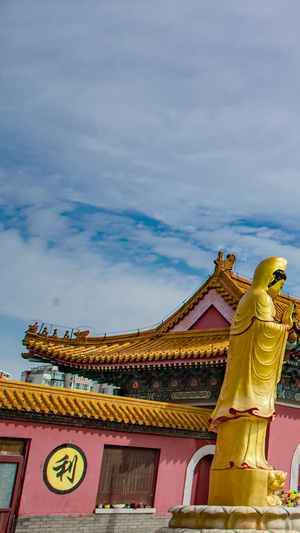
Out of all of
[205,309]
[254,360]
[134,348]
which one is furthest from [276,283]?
[134,348]

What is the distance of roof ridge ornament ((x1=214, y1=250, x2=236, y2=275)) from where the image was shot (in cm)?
1460

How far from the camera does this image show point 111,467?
34.5 ft

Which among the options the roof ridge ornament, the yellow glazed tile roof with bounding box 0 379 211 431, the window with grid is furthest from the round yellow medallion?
the roof ridge ornament

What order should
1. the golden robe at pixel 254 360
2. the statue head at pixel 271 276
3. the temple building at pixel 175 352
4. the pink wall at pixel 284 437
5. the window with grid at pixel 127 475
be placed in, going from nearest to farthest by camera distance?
the golden robe at pixel 254 360 → the statue head at pixel 271 276 → the window with grid at pixel 127 475 → the pink wall at pixel 284 437 → the temple building at pixel 175 352

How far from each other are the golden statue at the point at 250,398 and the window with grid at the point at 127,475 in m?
2.34

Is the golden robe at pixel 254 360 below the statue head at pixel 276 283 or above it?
below

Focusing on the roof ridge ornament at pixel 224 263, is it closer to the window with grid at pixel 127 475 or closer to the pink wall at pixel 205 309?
the pink wall at pixel 205 309

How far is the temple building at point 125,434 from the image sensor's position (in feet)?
31.2

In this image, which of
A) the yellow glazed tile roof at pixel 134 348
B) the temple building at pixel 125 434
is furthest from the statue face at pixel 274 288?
the yellow glazed tile roof at pixel 134 348

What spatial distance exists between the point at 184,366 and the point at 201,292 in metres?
3.07

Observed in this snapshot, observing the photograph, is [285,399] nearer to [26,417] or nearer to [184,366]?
[184,366]

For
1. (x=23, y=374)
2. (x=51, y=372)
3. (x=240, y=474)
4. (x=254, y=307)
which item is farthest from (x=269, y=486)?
(x=23, y=374)

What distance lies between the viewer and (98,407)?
10492mm

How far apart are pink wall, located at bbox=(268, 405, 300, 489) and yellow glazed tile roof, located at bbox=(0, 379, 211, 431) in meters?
1.43
